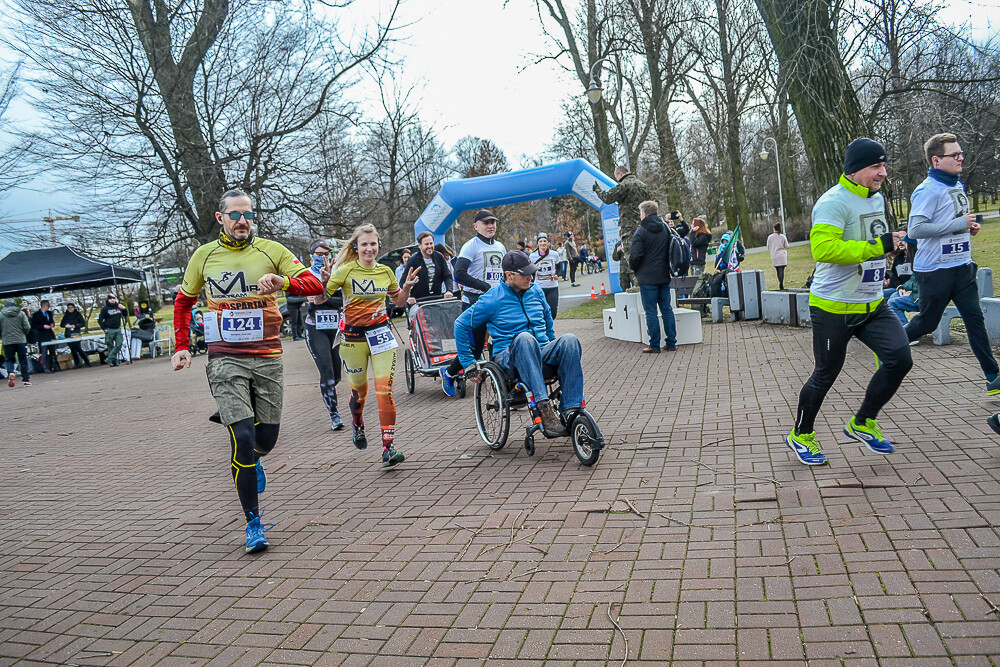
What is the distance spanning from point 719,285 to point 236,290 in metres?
10.8

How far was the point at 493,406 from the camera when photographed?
20.5ft

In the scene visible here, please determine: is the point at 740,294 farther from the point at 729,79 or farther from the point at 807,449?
the point at 729,79

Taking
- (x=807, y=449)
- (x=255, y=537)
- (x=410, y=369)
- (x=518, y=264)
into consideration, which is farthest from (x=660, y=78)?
(x=255, y=537)

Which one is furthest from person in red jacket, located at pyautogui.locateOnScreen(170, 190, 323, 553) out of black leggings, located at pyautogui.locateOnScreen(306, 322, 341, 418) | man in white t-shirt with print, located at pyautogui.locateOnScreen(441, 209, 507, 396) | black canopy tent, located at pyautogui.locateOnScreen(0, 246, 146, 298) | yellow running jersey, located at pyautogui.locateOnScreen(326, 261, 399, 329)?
black canopy tent, located at pyautogui.locateOnScreen(0, 246, 146, 298)

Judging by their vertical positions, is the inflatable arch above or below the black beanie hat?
above

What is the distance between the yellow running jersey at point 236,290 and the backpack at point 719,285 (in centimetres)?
1060

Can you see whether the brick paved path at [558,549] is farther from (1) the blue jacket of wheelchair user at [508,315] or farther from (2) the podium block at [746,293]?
(2) the podium block at [746,293]

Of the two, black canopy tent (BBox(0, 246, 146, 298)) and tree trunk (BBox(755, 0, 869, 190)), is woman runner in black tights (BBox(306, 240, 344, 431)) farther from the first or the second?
black canopy tent (BBox(0, 246, 146, 298))

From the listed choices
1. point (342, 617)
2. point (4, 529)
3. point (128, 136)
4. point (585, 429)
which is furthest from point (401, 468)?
point (128, 136)

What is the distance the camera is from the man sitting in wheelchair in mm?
5691

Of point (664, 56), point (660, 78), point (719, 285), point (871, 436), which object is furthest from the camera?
point (664, 56)

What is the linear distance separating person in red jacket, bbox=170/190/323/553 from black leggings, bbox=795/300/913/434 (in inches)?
136

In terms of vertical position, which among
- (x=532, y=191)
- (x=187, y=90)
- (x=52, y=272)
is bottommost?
(x=52, y=272)

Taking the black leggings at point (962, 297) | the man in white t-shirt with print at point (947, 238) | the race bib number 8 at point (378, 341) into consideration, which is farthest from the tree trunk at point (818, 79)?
the race bib number 8 at point (378, 341)
